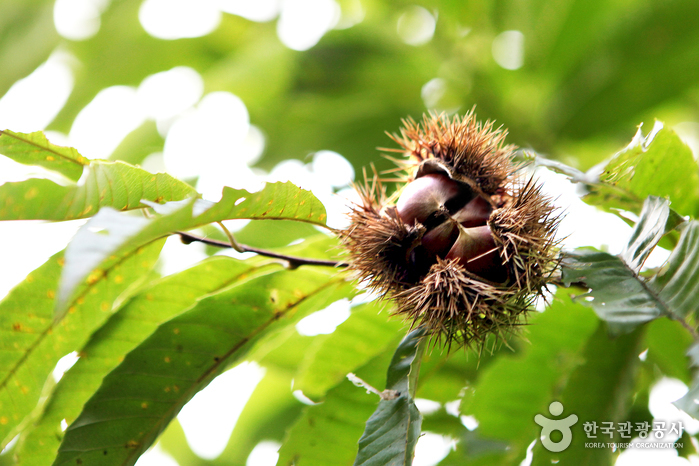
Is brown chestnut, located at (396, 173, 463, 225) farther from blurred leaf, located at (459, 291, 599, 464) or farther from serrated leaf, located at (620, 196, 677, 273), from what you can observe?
blurred leaf, located at (459, 291, 599, 464)

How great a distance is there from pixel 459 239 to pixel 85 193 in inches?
23.9

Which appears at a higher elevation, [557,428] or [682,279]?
[682,279]

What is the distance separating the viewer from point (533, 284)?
0.98m

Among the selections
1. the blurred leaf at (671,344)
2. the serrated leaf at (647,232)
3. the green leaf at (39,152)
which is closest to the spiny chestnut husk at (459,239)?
the serrated leaf at (647,232)

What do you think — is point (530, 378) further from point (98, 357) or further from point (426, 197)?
point (98, 357)

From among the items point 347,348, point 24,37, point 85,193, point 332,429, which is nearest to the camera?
point 85,193

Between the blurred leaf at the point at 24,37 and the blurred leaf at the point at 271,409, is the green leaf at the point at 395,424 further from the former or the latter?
the blurred leaf at the point at 24,37

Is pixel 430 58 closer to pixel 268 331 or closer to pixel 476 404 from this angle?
pixel 476 404

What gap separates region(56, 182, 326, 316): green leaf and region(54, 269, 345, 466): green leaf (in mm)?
185

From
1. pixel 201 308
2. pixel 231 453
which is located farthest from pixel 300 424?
pixel 231 453

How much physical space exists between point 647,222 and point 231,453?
1940mm

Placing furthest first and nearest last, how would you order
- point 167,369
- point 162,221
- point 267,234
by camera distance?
1. point 267,234
2. point 167,369
3. point 162,221

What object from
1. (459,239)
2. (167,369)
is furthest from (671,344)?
(167,369)

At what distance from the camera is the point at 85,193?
864 millimetres
